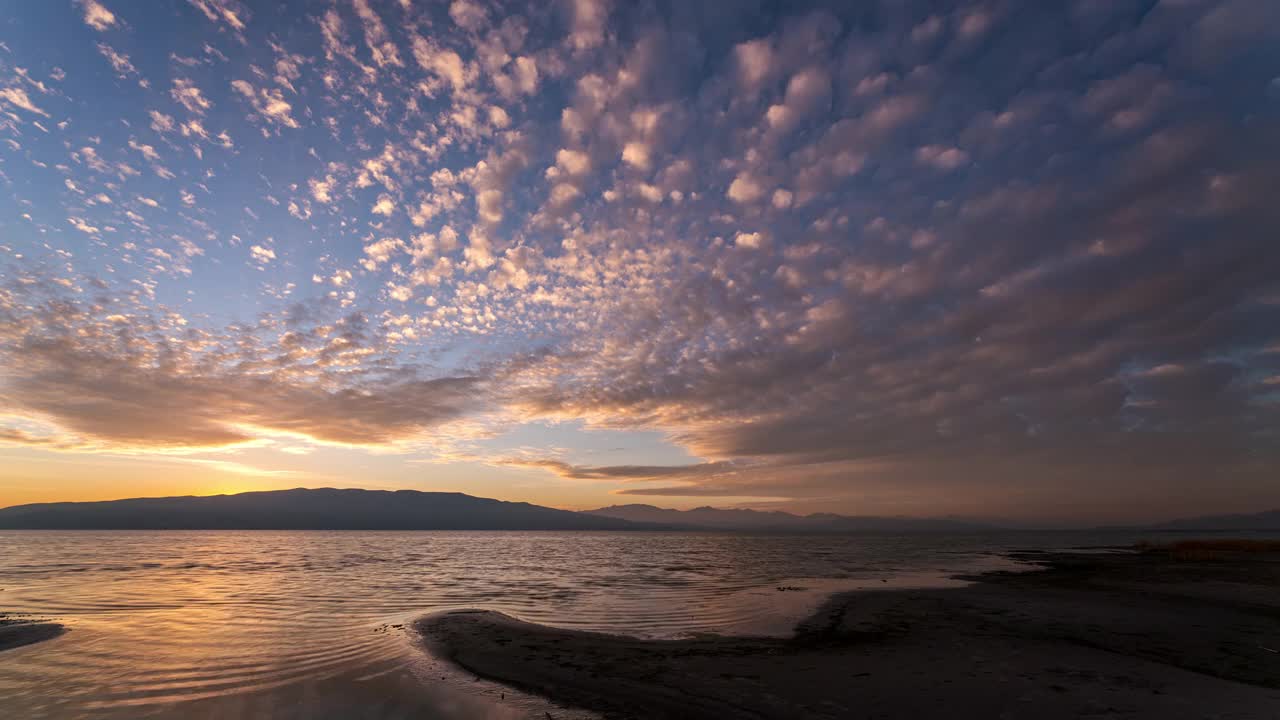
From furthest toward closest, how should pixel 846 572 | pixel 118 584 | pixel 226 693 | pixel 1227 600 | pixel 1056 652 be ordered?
pixel 846 572, pixel 118 584, pixel 1227 600, pixel 1056 652, pixel 226 693

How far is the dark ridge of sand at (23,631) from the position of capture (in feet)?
51.0

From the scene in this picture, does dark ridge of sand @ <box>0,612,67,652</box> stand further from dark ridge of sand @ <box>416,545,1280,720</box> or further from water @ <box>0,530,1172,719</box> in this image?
dark ridge of sand @ <box>416,545,1280,720</box>

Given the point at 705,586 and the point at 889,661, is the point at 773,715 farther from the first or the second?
the point at 705,586

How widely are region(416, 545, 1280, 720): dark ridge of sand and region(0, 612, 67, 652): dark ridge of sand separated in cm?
1119

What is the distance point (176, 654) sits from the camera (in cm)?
1469

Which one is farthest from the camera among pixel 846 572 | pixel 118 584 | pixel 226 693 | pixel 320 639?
pixel 846 572

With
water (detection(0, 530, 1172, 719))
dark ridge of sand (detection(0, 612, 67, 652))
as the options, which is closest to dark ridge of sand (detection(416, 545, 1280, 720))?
water (detection(0, 530, 1172, 719))

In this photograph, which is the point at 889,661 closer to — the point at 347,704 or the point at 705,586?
the point at 347,704

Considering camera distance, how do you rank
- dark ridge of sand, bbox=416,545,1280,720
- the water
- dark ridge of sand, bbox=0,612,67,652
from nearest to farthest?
dark ridge of sand, bbox=416,545,1280,720 → the water → dark ridge of sand, bbox=0,612,67,652

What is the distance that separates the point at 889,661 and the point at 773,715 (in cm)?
601

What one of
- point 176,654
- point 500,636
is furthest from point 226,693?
point 500,636

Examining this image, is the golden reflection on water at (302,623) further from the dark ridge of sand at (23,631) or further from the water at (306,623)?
the dark ridge of sand at (23,631)

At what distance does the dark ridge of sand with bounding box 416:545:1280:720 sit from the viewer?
10.4m

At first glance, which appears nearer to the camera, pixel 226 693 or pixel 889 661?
pixel 226 693
